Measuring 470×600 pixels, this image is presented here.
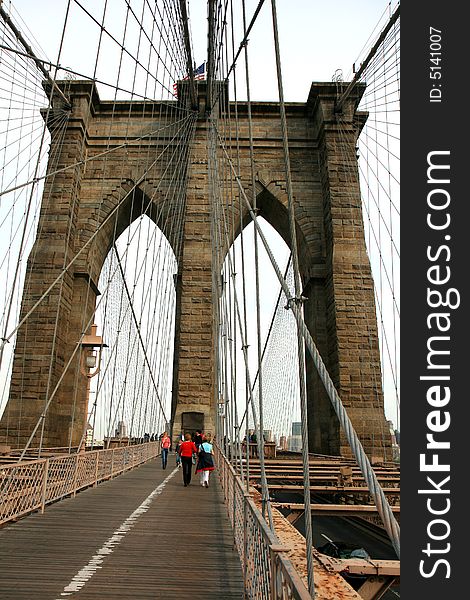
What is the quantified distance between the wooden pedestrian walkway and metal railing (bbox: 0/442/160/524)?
152 millimetres

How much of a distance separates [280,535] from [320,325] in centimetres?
1430

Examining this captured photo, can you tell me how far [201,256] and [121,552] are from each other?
46.8ft

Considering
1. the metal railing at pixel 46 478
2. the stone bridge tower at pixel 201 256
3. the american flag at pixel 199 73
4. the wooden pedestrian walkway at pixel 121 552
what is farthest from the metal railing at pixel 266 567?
the american flag at pixel 199 73

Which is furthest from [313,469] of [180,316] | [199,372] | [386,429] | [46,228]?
[46,228]

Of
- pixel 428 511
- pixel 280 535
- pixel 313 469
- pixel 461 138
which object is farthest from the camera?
pixel 313 469

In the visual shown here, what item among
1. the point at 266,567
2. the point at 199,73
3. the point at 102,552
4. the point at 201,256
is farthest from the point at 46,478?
the point at 199,73

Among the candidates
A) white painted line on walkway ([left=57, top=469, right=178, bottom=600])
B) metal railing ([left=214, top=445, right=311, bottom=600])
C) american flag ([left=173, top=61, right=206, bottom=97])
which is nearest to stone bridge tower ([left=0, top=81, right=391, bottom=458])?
american flag ([left=173, top=61, right=206, bottom=97])

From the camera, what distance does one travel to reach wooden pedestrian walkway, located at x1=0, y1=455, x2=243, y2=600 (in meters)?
3.02

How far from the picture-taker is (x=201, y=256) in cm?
1778

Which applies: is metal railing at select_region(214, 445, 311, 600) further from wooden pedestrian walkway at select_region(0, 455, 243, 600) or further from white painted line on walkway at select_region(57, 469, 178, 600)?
white painted line on walkway at select_region(57, 469, 178, 600)

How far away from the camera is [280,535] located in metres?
3.46

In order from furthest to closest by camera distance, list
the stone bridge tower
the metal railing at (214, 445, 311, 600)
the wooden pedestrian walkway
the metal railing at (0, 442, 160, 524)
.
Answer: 1. the stone bridge tower
2. the metal railing at (0, 442, 160, 524)
3. the wooden pedestrian walkway
4. the metal railing at (214, 445, 311, 600)

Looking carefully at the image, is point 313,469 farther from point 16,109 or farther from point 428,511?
point 16,109

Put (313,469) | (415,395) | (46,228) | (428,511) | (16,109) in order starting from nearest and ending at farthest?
(428,511), (415,395), (313,469), (16,109), (46,228)
